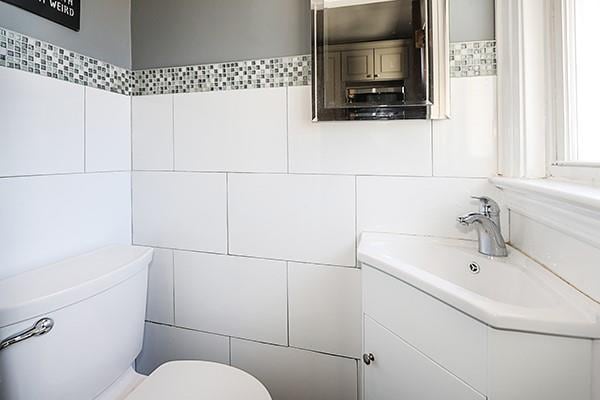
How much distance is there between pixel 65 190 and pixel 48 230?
14 cm

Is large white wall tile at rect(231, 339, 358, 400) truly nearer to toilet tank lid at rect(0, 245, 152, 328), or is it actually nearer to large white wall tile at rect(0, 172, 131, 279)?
toilet tank lid at rect(0, 245, 152, 328)

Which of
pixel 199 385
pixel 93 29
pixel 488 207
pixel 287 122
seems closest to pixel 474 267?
pixel 488 207

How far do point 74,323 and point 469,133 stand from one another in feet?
4.16

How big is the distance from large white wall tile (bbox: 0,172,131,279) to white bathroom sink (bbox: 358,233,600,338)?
3.20 ft

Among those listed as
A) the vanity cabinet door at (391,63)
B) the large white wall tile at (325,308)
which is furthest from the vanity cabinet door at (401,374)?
the vanity cabinet door at (391,63)

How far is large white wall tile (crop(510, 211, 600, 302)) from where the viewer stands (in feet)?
2.12

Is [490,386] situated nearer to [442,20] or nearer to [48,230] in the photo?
[442,20]

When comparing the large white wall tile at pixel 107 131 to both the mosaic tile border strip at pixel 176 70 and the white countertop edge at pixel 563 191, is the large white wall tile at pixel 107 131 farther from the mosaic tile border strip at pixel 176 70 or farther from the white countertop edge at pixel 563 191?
the white countertop edge at pixel 563 191

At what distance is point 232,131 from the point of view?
4.22 feet

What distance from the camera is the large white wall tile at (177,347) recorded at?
4.41 ft

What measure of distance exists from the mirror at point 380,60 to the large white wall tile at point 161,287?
0.85 metres

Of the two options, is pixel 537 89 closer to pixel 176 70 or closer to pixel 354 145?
pixel 354 145

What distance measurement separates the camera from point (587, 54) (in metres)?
0.82

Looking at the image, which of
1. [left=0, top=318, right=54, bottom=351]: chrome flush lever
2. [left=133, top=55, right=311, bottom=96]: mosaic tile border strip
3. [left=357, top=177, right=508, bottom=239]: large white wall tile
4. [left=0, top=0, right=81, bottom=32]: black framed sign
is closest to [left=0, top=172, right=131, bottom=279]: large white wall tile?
[left=0, top=318, right=54, bottom=351]: chrome flush lever
